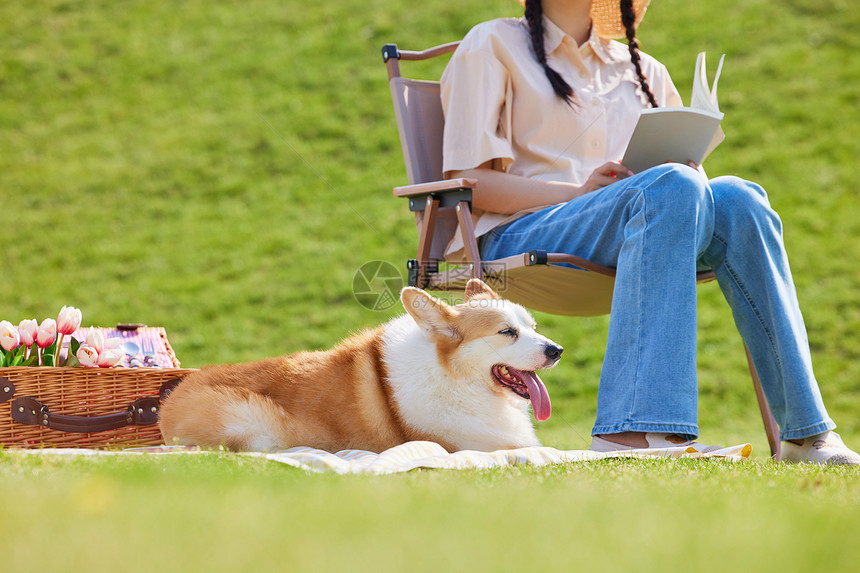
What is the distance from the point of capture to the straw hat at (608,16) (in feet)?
11.2

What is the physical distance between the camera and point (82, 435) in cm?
Result: 264

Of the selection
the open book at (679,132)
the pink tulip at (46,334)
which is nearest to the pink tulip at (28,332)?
the pink tulip at (46,334)

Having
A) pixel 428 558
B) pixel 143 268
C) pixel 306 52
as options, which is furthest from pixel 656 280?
pixel 306 52

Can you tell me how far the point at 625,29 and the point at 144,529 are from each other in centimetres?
295

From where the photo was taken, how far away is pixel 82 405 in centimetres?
263

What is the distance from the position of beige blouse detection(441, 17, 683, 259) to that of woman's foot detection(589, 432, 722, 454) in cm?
100

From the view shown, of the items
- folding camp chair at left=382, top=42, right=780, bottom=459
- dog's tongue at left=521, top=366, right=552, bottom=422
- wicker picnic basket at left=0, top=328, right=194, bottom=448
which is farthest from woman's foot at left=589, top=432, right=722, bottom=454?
A: wicker picnic basket at left=0, top=328, right=194, bottom=448

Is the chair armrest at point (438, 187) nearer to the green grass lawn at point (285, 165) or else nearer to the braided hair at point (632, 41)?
the braided hair at point (632, 41)

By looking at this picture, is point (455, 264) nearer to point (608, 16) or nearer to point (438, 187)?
point (438, 187)

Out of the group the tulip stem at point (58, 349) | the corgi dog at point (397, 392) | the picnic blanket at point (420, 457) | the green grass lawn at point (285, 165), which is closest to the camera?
the picnic blanket at point (420, 457)

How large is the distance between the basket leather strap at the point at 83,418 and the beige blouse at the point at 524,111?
126 cm

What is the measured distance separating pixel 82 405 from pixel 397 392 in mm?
1110

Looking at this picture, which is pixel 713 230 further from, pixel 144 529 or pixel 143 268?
pixel 143 268

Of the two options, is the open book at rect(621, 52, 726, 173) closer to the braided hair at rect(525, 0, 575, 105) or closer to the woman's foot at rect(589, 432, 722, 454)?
the braided hair at rect(525, 0, 575, 105)
